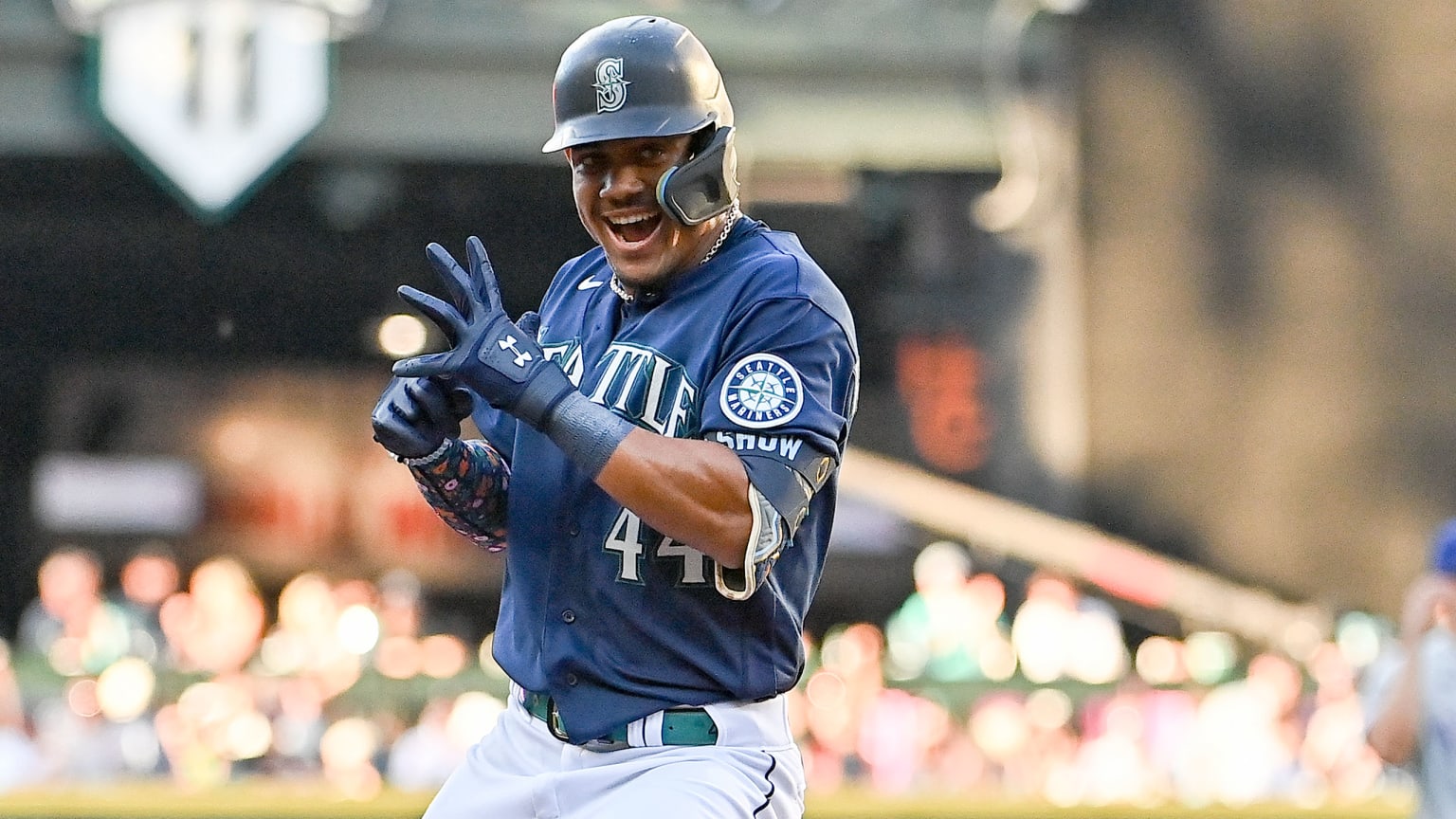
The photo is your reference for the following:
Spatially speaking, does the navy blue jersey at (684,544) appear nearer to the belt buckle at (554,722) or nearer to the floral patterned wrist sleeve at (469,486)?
the belt buckle at (554,722)

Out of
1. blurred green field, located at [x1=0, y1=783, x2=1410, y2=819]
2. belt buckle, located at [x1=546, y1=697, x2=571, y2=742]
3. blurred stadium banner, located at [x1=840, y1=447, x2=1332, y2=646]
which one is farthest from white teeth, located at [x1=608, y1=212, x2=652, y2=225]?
blurred stadium banner, located at [x1=840, y1=447, x2=1332, y2=646]

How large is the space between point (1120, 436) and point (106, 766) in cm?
824

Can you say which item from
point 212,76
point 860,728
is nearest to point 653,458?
point 860,728

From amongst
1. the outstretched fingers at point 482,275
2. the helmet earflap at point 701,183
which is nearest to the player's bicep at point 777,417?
the helmet earflap at point 701,183

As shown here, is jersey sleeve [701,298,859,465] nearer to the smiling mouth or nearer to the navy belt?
the smiling mouth

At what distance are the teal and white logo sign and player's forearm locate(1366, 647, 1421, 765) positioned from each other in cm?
992

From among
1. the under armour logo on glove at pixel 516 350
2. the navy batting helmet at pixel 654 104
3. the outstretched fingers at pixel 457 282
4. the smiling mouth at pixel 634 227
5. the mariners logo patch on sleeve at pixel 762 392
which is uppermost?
the navy batting helmet at pixel 654 104

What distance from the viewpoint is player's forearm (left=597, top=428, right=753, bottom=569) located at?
234cm

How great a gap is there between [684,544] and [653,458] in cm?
18

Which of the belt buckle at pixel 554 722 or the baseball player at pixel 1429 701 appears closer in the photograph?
the belt buckle at pixel 554 722

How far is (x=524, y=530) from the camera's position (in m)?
2.67

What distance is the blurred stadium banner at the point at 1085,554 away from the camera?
13.0m

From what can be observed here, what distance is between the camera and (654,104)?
2.54 meters

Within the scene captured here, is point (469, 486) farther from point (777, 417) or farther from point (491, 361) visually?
point (777, 417)
